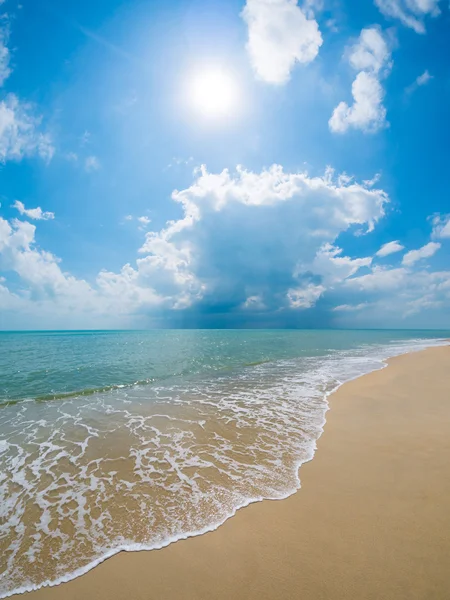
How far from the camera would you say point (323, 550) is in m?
4.12

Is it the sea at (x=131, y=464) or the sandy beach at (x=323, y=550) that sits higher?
the sandy beach at (x=323, y=550)

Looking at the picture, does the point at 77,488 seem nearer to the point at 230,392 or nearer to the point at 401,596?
the point at 401,596

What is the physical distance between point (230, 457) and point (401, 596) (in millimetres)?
4796

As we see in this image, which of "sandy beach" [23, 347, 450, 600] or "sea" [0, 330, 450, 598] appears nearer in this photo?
"sandy beach" [23, 347, 450, 600]

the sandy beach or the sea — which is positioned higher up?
the sandy beach

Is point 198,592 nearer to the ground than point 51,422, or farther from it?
farther from it

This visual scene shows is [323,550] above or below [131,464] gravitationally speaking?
above

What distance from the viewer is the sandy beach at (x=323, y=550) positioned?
3.59m

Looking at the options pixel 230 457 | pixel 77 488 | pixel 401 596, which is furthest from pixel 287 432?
pixel 77 488

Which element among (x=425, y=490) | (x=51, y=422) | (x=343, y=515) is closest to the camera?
(x=343, y=515)

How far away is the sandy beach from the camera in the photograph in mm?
3588

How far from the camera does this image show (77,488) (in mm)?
6375

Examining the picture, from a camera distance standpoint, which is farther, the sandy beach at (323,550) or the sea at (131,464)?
the sea at (131,464)

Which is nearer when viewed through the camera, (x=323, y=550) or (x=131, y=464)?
(x=323, y=550)
